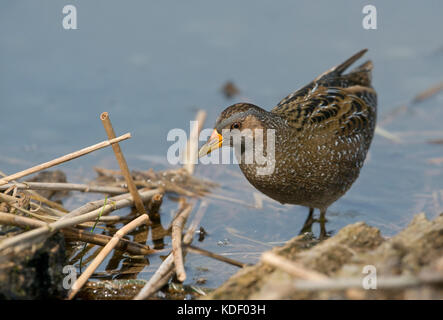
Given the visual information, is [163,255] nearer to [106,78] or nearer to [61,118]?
[61,118]

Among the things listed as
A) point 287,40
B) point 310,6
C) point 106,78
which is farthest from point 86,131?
point 310,6

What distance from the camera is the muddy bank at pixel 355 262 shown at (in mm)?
3039

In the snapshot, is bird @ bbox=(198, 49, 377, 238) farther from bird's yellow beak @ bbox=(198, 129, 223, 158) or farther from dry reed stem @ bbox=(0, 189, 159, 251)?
dry reed stem @ bbox=(0, 189, 159, 251)

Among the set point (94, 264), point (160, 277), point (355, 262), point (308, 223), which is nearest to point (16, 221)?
point (94, 264)

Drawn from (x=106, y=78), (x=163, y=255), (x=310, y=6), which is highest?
(x=310, y=6)

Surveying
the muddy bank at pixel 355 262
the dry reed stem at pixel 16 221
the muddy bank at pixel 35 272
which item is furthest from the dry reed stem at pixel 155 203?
the muddy bank at pixel 355 262

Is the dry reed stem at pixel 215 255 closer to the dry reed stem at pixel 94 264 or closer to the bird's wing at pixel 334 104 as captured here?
the dry reed stem at pixel 94 264

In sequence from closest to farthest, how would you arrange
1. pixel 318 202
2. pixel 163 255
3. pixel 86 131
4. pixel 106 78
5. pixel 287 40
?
pixel 163 255 < pixel 318 202 < pixel 86 131 < pixel 106 78 < pixel 287 40

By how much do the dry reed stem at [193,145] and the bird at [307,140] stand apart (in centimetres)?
166

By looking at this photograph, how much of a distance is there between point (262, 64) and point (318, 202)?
458 centimetres

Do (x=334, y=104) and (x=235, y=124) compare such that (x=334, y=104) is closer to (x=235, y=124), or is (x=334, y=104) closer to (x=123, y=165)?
(x=235, y=124)

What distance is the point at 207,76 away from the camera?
9.42 m

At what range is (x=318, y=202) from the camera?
5414 millimetres

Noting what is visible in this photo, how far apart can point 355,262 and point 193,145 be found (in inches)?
168
